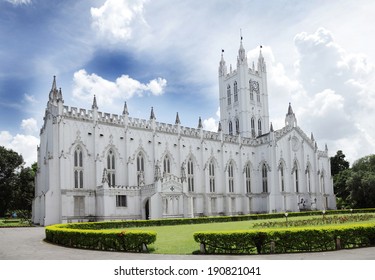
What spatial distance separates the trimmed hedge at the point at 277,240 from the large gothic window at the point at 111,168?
31.5 m

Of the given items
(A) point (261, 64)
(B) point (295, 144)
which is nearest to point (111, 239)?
(B) point (295, 144)

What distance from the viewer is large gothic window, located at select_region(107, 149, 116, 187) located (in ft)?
156

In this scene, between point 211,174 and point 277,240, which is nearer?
point 277,240

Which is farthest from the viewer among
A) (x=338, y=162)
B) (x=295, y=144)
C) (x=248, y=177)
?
(x=338, y=162)

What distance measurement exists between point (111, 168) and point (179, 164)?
10806mm

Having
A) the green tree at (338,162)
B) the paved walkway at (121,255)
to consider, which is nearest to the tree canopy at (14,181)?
the paved walkway at (121,255)

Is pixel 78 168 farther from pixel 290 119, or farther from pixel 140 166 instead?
pixel 290 119

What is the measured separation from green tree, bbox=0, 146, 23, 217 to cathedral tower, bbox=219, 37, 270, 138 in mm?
39885

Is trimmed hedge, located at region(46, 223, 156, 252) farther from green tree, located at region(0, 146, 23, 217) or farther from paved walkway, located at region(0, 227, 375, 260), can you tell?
green tree, located at region(0, 146, 23, 217)

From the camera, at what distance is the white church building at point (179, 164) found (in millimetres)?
44500

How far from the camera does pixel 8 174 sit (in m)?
62.9

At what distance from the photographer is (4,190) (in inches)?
2345
